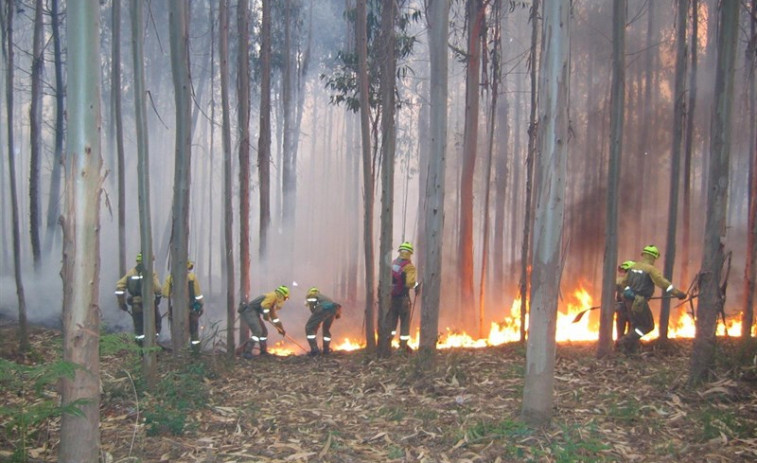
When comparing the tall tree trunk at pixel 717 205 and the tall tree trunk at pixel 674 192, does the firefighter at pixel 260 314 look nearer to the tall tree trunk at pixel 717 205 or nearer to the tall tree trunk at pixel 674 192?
the tall tree trunk at pixel 674 192

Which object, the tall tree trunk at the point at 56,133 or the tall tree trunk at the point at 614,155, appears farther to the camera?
the tall tree trunk at the point at 56,133

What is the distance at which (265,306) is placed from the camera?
1195cm

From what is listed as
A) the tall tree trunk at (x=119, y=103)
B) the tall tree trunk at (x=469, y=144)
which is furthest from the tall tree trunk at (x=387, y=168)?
the tall tree trunk at (x=119, y=103)

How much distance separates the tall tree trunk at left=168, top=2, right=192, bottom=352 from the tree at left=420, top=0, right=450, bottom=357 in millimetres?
3551

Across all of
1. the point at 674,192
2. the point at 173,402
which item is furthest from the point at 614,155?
the point at 173,402

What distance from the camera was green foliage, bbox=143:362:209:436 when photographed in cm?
630

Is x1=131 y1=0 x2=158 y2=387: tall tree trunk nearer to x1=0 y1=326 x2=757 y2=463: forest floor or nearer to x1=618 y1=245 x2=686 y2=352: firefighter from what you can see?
x1=0 y1=326 x2=757 y2=463: forest floor

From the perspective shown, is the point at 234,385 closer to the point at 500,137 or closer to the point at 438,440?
the point at 438,440

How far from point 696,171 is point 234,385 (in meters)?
18.6

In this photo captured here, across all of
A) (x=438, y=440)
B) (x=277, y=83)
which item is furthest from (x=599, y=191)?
(x=277, y=83)

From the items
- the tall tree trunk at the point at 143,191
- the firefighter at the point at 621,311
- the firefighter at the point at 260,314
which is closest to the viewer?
the tall tree trunk at the point at 143,191

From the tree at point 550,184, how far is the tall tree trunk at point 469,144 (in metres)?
7.75

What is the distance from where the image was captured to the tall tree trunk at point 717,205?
280 inches

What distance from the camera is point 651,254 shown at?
1032 cm
